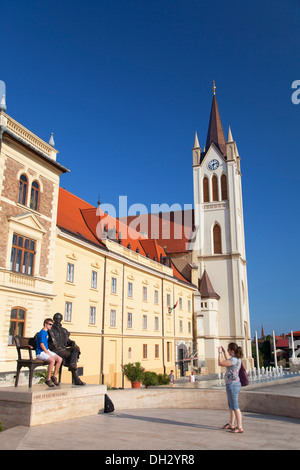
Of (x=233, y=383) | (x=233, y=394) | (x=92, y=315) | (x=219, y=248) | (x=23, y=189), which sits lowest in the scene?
(x=233, y=394)

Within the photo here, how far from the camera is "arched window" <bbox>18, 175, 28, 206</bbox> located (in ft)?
70.2

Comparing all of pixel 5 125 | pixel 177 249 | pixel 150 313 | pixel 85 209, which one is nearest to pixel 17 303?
pixel 5 125

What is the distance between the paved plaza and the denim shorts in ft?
1.67

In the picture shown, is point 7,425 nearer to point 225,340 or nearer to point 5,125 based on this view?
point 5,125

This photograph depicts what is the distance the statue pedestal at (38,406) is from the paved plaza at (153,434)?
0.21 m

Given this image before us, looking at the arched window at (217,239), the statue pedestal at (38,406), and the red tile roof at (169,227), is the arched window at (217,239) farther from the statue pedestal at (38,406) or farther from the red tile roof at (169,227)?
the statue pedestal at (38,406)

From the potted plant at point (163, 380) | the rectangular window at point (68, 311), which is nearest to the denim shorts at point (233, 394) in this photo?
the rectangular window at point (68, 311)

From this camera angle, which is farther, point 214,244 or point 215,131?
point 215,131

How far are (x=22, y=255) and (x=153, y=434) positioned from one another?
15446 millimetres

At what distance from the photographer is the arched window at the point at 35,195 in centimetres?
2227

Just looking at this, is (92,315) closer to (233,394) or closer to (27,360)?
(27,360)

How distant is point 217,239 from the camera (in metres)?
59.0

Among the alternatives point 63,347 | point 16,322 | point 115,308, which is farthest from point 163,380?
point 63,347

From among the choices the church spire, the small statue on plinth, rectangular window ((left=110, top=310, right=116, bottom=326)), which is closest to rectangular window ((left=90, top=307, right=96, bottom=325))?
rectangular window ((left=110, top=310, right=116, bottom=326))
